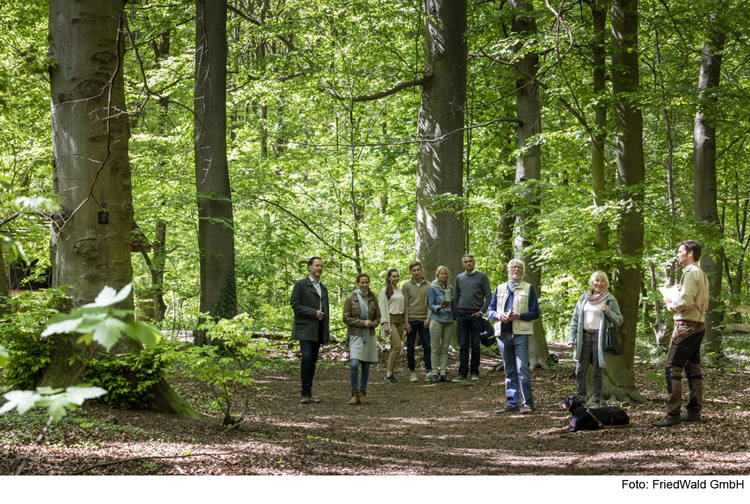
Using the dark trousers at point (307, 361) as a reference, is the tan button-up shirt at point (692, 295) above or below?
above

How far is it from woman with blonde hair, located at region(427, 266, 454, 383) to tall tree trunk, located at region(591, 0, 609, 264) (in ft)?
9.78

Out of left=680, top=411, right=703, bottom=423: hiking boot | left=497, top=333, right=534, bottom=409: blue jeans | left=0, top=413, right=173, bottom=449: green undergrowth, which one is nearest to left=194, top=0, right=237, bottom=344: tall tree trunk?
left=497, top=333, right=534, bottom=409: blue jeans

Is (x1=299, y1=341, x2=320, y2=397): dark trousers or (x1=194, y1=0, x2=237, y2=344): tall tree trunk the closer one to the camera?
(x1=299, y1=341, x2=320, y2=397): dark trousers

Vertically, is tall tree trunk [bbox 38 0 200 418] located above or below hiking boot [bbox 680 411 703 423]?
above

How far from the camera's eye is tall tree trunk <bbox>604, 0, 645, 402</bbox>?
6914 mm

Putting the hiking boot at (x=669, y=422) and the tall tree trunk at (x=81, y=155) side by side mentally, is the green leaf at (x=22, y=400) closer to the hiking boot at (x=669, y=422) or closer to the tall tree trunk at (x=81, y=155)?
the tall tree trunk at (x=81, y=155)

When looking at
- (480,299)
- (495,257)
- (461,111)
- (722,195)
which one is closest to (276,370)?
(480,299)

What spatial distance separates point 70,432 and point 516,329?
500 cm

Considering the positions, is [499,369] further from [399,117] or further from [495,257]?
[399,117]

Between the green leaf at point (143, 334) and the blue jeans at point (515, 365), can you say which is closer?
the green leaf at point (143, 334)

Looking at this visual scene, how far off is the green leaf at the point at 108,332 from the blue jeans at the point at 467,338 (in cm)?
853

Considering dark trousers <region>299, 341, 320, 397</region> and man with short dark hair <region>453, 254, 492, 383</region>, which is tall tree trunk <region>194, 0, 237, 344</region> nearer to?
dark trousers <region>299, 341, 320, 397</region>

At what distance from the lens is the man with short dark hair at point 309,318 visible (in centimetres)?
757

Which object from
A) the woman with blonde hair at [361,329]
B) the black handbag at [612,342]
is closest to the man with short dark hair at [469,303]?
the woman with blonde hair at [361,329]
